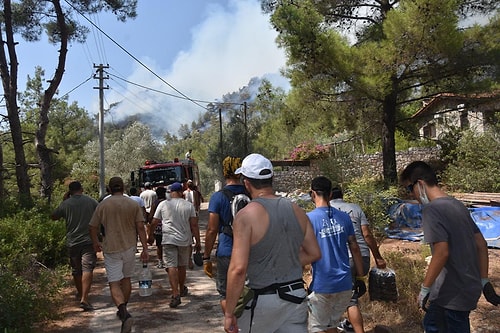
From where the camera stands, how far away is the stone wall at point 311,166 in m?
19.8

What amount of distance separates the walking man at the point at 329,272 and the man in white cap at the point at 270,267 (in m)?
0.90

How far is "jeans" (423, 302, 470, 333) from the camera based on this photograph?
2.99 meters

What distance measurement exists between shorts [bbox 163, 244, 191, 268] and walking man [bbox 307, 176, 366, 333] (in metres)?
2.71

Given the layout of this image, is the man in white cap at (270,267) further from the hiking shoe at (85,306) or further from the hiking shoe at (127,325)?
the hiking shoe at (85,306)

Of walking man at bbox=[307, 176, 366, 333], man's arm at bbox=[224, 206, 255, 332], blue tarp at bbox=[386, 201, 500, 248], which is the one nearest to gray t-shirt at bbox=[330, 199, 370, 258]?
walking man at bbox=[307, 176, 366, 333]

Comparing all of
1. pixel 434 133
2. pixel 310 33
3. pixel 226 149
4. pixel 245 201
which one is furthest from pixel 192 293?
pixel 226 149

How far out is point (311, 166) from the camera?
2305 centimetres

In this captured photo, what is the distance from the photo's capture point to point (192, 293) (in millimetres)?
6641

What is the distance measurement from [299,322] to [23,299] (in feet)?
9.81

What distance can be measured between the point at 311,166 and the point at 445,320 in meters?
20.1

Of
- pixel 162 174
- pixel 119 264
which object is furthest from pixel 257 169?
pixel 162 174

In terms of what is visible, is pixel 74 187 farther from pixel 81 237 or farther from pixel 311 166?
pixel 311 166

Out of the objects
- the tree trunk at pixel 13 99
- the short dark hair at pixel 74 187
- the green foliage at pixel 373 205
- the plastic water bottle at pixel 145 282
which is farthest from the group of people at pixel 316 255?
the tree trunk at pixel 13 99

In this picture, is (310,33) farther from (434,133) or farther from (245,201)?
(434,133)
